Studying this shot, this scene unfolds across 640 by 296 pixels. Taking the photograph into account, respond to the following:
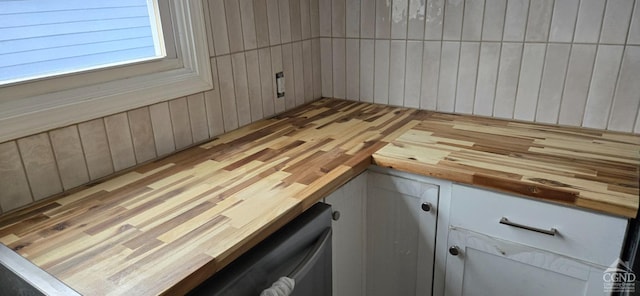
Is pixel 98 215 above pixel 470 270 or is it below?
above

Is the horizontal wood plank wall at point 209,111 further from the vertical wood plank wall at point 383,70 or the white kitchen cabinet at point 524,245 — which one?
the white kitchen cabinet at point 524,245

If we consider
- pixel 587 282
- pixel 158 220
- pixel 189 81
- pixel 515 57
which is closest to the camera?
pixel 158 220

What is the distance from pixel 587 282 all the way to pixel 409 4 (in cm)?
116

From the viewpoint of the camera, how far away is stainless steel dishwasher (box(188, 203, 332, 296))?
2.95 feet

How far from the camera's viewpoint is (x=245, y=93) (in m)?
1.65

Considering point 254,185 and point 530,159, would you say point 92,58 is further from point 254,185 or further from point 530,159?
point 530,159

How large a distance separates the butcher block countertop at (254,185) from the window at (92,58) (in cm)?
22

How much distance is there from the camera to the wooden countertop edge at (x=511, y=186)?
3.31ft

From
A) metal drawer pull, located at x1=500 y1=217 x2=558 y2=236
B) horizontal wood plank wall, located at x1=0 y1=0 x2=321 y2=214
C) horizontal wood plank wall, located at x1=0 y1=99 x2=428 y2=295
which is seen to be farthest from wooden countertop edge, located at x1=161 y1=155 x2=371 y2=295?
horizontal wood plank wall, located at x1=0 y1=0 x2=321 y2=214

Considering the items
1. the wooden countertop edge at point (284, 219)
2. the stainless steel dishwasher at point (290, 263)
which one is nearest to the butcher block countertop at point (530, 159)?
the wooden countertop edge at point (284, 219)

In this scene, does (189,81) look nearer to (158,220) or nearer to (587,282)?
(158,220)

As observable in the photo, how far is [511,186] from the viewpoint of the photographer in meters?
1.12

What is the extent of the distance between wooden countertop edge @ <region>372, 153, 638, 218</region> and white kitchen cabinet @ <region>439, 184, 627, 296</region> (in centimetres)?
3

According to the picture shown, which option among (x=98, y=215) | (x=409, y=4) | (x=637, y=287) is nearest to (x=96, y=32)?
(x=98, y=215)
